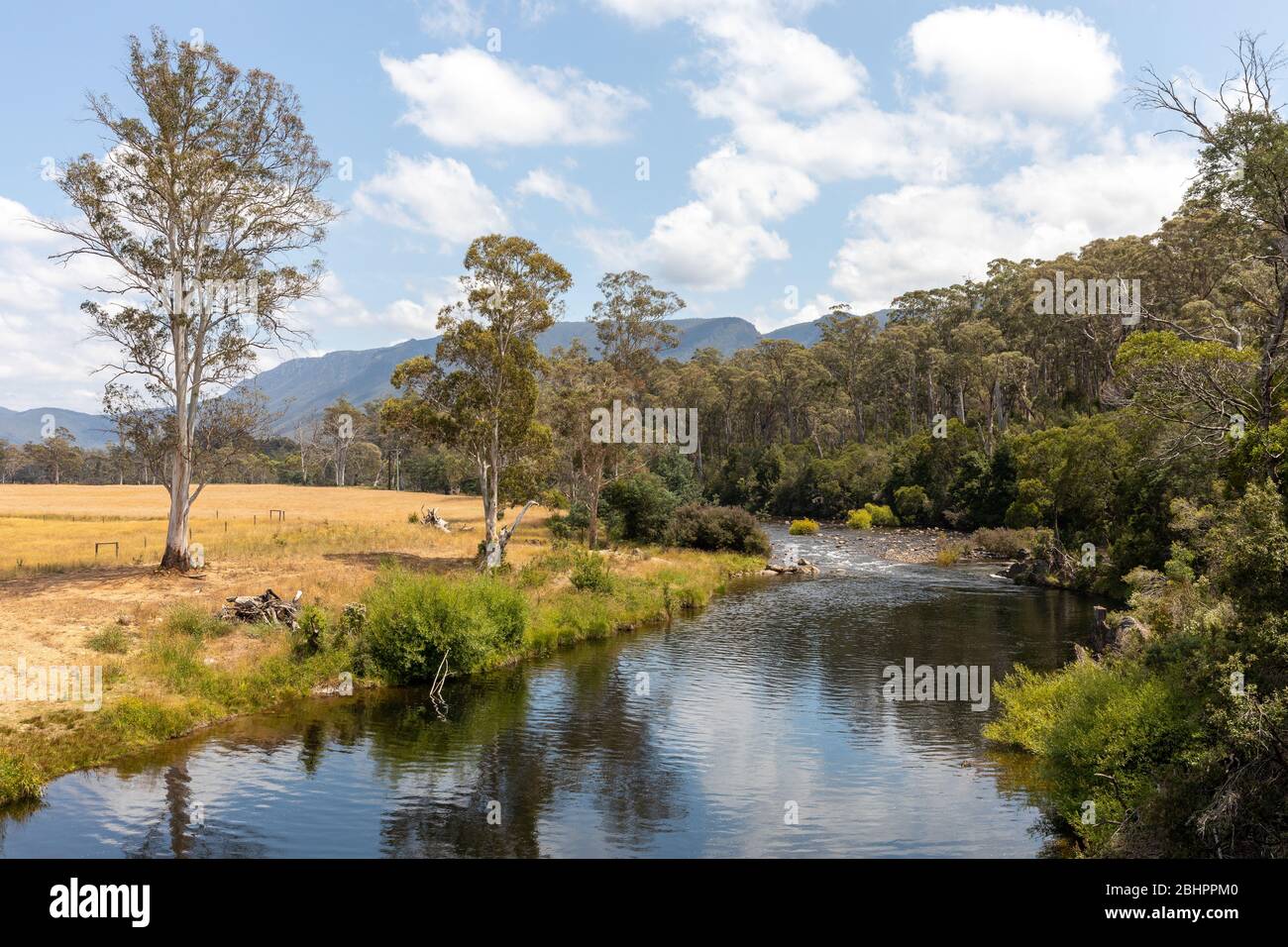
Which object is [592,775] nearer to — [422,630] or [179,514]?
[422,630]

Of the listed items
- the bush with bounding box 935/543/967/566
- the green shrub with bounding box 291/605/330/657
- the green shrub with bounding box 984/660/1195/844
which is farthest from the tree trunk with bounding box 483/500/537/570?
the bush with bounding box 935/543/967/566

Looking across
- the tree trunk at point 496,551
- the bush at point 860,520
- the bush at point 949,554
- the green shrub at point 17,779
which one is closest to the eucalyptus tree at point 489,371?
the tree trunk at point 496,551

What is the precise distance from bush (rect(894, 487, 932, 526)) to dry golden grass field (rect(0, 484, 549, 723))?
119 feet

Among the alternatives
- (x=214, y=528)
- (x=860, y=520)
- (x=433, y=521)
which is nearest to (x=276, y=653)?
(x=214, y=528)

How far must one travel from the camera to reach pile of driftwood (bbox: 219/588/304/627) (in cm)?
2788

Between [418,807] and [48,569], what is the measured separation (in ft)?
89.6

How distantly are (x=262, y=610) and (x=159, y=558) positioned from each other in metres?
15.5

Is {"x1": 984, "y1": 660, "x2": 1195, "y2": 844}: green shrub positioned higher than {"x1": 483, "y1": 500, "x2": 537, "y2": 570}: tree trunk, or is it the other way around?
{"x1": 483, "y1": 500, "x2": 537, "y2": 570}: tree trunk

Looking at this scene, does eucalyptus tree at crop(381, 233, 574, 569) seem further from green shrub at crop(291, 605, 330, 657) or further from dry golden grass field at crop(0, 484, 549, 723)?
green shrub at crop(291, 605, 330, 657)

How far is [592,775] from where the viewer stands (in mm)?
19359

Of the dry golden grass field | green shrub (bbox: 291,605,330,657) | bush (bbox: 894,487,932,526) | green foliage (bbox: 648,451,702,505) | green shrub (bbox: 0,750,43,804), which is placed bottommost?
green shrub (bbox: 0,750,43,804)

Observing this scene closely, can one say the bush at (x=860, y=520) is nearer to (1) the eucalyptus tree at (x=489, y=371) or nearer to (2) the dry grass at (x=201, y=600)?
(2) the dry grass at (x=201, y=600)

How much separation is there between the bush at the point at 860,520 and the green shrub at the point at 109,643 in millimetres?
70182

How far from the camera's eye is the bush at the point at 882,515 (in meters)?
85.1
